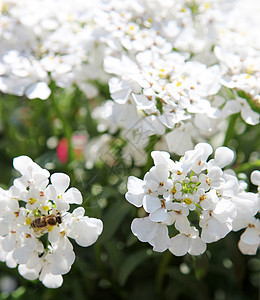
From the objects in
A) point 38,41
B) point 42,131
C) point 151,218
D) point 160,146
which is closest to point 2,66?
point 38,41

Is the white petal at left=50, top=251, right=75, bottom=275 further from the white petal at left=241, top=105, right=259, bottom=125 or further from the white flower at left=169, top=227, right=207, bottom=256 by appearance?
the white petal at left=241, top=105, right=259, bottom=125

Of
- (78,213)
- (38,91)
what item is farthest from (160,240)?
(38,91)

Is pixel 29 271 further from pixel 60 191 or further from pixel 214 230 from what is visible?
pixel 214 230

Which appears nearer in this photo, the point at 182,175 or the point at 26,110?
the point at 182,175

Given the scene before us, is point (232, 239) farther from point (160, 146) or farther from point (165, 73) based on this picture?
point (165, 73)

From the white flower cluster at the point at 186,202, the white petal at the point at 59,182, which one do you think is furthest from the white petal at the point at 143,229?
the white petal at the point at 59,182

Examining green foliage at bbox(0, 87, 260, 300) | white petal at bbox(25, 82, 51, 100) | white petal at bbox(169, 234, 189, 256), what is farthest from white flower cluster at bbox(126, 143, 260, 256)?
white petal at bbox(25, 82, 51, 100)
